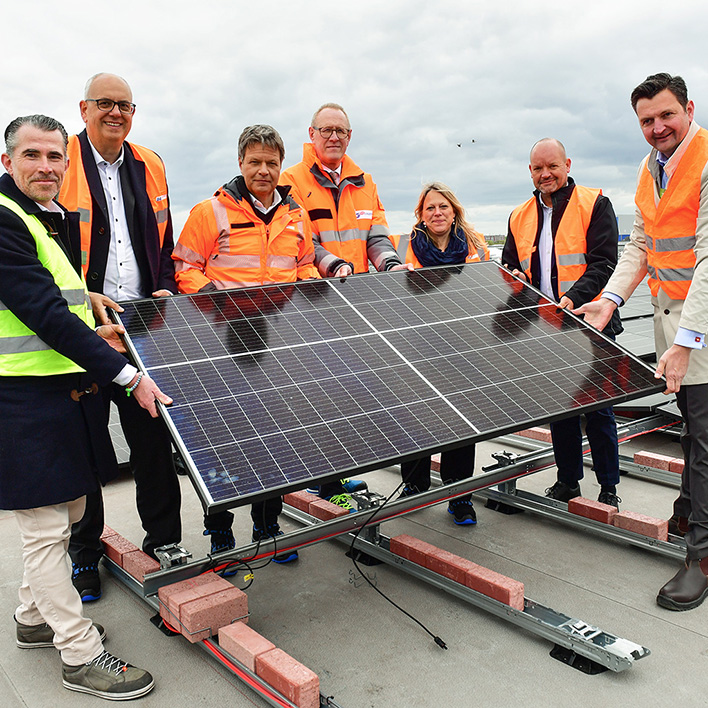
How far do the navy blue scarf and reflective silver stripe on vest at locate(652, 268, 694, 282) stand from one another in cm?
180

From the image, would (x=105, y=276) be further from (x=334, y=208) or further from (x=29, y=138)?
(x=334, y=208)

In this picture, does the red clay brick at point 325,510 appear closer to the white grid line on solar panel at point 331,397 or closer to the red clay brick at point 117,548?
the red clay brick at point 117,548

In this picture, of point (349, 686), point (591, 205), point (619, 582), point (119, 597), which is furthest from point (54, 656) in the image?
point (591, 205)

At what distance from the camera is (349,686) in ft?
11.1

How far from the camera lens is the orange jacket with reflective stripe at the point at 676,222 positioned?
4.08 m

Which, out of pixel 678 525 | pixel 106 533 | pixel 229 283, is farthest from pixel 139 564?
pixel 678 525

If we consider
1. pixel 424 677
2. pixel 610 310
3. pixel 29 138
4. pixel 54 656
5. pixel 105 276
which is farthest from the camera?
pixel 610 310

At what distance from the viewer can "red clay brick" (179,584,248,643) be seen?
3.48 metres

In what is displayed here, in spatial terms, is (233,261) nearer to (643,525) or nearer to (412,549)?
(412,549)

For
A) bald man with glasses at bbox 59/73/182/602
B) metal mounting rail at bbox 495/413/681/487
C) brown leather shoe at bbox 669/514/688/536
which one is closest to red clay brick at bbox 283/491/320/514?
bald man with glasses at bbox 59/73/182/602

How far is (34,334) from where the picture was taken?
10.5 ft

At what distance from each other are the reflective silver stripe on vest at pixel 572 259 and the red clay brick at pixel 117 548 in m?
3.87

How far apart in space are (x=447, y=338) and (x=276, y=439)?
1.62 metres

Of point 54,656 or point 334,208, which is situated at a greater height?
point 334,208
